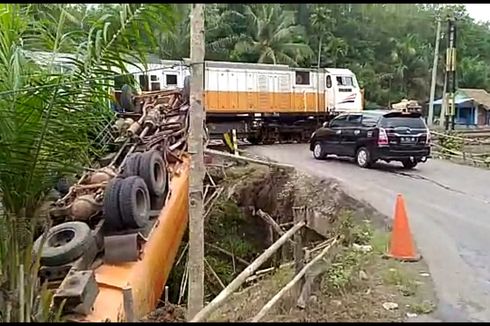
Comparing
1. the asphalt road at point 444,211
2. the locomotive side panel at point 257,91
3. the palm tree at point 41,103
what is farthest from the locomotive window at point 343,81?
the palm tree at point 41,103

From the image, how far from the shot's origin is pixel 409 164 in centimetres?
1739

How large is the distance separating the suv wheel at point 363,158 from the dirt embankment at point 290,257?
3.26 meters

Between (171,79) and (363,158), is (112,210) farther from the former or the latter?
(171,79)

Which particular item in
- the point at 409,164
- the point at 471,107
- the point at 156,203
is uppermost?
the point at 471,107

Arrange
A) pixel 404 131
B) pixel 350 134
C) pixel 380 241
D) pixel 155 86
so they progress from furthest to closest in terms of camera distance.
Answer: pixel 155 86, pixel 350 134, pixel 404 131, pixel 380 241

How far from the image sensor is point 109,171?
9.69 meters

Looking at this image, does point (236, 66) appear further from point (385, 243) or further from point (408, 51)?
point (408, 51)

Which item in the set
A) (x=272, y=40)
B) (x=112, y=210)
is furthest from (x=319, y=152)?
(x=272, y=40)

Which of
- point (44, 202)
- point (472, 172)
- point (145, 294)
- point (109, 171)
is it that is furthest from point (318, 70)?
point (44, 202)

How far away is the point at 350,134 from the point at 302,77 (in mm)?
9676

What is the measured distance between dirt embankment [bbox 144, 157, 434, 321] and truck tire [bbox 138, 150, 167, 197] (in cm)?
177

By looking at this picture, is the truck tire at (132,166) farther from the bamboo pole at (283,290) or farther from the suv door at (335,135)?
the suv door at (335,135)

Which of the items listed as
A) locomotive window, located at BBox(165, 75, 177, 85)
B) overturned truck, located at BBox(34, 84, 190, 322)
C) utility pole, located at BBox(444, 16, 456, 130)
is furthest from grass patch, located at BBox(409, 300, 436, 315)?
utility pole, located at BBox(444, 16, 456, 130)

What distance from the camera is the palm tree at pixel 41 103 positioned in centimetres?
499
